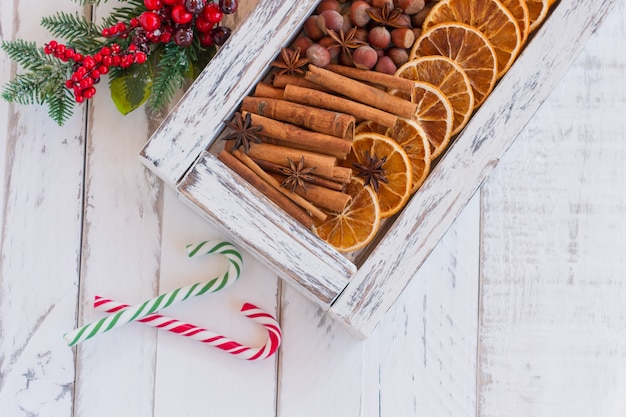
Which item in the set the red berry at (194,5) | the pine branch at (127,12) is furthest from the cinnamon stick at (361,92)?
the pine branch at (127,12)

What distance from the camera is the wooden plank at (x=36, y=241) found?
4.27 ft

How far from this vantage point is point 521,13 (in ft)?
3.86

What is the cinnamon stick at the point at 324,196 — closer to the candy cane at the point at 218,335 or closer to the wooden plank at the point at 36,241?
the candy cane at the point at 218,335

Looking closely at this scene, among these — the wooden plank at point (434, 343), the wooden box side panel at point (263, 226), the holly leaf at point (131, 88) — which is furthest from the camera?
the wooden plank at point (434, 343)

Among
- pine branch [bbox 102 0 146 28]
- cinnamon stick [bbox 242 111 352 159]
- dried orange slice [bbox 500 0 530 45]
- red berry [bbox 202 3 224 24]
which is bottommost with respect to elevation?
cinnamon stick [bbox 242 111 352 159]

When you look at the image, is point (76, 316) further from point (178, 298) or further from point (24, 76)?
point (24, 76)

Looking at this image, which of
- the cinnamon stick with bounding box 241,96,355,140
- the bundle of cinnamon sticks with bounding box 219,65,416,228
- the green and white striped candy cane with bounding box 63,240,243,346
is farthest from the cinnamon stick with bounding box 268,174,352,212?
the green and white striped candy cane with bounding box 63,240,243,346

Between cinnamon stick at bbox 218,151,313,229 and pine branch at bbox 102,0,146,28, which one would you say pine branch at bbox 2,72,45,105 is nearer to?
pine branch at bbox 102,0,146,28

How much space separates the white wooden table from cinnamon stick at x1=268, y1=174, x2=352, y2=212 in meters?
0.24

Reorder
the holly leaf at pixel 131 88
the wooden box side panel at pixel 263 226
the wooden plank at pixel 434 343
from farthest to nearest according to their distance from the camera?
the wooden plank at pixel 434 343 → the holly leaf at pixel 131 88 → the wooden box side panel at pixel 263 226

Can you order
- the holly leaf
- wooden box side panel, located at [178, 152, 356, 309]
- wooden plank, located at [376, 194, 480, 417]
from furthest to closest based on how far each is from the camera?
wooden plank, located at [376, 194, 480, 417]
the holly leaf
wooden box side panel, located at [178, 152, 356, 309]

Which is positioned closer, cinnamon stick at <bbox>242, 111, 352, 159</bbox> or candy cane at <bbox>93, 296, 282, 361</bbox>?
cinnamon stick at <bbox>242, 111, 352, 159</bbox>

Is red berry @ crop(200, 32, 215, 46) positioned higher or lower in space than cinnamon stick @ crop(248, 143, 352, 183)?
higher

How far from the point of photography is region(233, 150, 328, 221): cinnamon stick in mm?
1148
